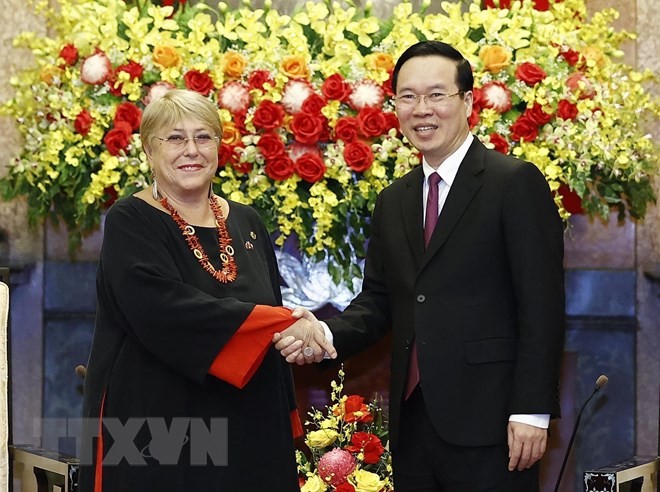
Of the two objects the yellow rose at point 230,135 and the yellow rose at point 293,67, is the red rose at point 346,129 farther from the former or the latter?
the yellow rose at point 230,135

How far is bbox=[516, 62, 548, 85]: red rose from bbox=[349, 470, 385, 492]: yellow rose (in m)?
1.33

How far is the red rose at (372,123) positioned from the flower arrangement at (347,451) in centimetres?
77

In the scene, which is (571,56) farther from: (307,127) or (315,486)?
(315,486)

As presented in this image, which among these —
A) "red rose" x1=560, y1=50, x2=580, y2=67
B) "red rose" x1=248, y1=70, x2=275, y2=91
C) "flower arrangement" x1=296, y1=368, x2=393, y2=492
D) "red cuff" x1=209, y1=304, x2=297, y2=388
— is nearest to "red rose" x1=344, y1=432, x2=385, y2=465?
"flower arrangement" x1=296, y1=368, x2=393, y2=492

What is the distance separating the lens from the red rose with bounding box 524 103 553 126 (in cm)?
319

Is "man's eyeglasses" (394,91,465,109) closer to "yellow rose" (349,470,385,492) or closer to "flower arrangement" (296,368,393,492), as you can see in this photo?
"flower arrangement" (296,368,393,492)

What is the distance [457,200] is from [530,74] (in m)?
0.85

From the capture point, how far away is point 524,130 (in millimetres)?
3186

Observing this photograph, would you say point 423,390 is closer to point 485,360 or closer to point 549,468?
point 485,360

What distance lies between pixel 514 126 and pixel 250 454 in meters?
1.38

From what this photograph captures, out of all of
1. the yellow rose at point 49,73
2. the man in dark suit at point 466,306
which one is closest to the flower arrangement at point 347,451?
the man in dark suit at point 466,306

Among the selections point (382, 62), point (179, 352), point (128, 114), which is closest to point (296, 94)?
point (382, 62)

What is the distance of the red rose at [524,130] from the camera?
319 centimetres

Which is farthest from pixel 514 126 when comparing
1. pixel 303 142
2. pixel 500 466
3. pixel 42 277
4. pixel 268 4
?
pixel 42 277
